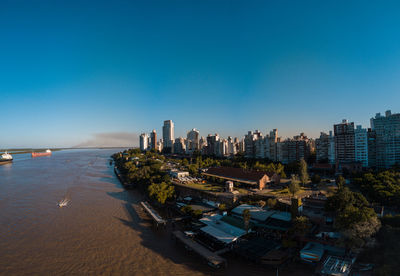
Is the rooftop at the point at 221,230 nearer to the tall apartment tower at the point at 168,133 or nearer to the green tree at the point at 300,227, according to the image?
the green tree at the point at 300,227

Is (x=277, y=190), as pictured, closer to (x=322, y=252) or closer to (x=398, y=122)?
(x=322, y=252)

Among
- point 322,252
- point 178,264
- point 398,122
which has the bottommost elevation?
point 178,264

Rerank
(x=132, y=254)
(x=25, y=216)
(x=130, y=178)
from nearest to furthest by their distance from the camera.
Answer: (x=132, y=254)
(x=25, y=216)
(x=130, y=178)

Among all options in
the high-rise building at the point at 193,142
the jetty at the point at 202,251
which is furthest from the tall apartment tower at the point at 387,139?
the high-rise building at the point at 193,142

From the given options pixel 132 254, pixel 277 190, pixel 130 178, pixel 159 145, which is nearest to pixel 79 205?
pixel 130 178

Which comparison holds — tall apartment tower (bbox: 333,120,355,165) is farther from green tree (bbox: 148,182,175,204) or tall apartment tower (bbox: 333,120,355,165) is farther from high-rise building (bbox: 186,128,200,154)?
high-rise building (bbox: 186,128,200,154)

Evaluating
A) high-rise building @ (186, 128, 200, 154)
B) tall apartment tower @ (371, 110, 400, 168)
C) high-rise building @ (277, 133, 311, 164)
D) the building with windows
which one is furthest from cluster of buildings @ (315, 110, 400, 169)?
the building with windows
